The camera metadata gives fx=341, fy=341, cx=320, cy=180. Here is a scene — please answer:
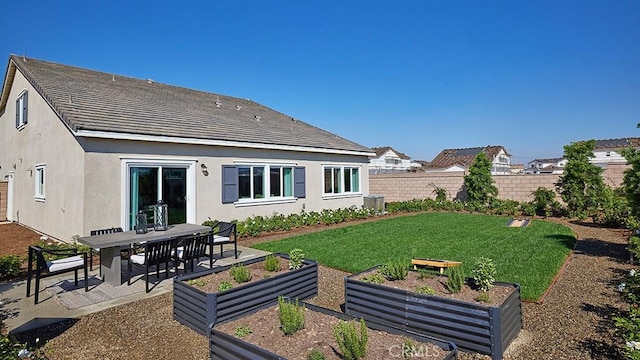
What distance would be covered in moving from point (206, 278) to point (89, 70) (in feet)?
45.5

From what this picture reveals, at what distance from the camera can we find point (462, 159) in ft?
146

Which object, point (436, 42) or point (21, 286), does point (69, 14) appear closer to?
point (21, 286)

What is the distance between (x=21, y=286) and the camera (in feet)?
19.5

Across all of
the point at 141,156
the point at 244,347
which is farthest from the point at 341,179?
the point at 244,347

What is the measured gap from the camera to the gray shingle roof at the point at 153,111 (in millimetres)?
9461

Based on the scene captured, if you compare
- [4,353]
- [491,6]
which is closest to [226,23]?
[491,6]

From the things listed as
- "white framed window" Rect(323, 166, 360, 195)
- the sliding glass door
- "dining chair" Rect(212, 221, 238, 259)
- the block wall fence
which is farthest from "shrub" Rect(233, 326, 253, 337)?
the block wall fence

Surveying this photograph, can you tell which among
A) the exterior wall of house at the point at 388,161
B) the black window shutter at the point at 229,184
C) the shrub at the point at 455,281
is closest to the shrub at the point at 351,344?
A: the shrub at the point at 455,281

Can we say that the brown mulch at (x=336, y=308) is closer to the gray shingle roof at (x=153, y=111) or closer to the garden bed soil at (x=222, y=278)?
the garden bed soil at (x=222, y=278)

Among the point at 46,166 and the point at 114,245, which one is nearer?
the point at 114,245

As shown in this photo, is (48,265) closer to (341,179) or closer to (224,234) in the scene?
(224,234)

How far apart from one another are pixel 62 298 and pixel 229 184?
6401 mm

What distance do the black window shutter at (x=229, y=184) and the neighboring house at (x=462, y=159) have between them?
35.7 metres

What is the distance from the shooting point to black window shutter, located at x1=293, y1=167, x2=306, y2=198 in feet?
45.3
